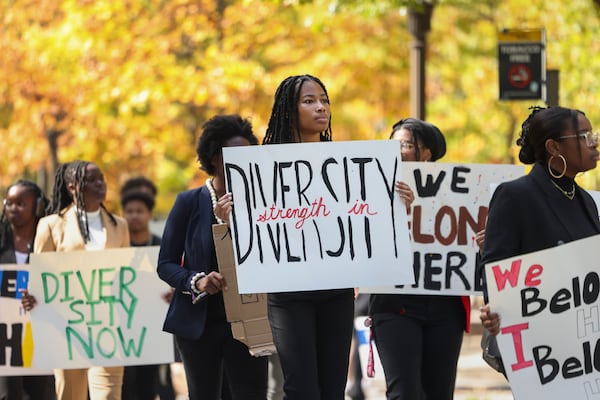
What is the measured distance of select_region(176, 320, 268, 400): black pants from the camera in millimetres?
6207

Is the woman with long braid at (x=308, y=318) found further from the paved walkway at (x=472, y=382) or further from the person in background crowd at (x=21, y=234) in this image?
the paved walkway at (x=472, y=382)

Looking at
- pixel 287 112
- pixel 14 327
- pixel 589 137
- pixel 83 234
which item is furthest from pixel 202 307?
pixel 14 327

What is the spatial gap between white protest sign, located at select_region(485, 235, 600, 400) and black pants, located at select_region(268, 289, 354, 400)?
0.93m

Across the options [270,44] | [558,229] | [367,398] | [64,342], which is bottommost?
[367,398]

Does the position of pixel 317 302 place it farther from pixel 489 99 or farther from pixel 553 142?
pixel 489 99

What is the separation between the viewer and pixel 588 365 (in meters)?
5.27

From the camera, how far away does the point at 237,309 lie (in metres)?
6.14

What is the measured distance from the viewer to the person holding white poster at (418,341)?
6.43 metres

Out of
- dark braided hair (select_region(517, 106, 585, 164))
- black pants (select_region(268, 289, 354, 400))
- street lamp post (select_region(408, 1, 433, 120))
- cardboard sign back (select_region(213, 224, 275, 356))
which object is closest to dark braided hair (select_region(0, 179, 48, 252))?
cardboard sign back (select_region(213, 224, 275, 356))

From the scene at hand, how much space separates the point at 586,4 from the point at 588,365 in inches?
331

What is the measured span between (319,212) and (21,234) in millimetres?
3360

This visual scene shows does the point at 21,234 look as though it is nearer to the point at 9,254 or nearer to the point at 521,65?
the point at 9,254

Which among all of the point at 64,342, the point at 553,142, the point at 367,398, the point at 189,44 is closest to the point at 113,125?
the point at 189,44

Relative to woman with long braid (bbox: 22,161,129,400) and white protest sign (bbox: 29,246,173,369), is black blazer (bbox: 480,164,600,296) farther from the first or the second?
woman with long braid (bbox: 22,161,129,400)
